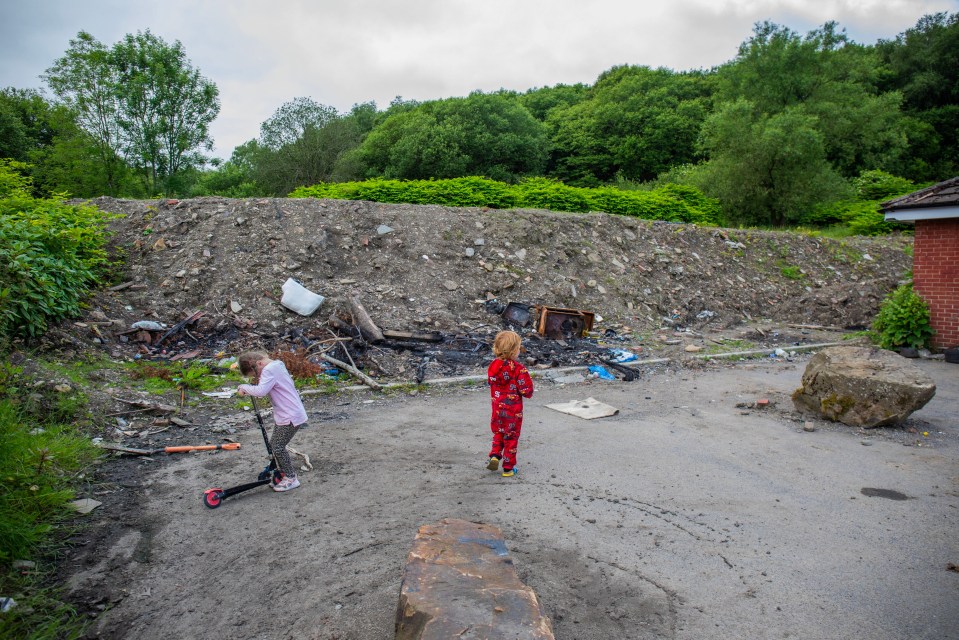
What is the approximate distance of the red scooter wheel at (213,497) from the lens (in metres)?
4.52

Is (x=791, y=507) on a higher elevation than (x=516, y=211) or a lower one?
lower

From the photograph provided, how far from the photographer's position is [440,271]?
1296 centimetres

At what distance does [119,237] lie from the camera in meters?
12.5

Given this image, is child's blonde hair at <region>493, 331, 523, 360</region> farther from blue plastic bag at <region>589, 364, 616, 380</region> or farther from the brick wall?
the brick wall

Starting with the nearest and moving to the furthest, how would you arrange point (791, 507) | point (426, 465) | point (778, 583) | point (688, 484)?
point (778, 583) < point (791, 507) < point (688, 484) < point (426, 465)

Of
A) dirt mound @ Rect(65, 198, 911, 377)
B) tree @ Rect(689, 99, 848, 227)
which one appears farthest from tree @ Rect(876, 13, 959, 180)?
dirt mound @ Rect(65, 198, 911, 377)

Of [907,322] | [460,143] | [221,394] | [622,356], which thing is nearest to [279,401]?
[221,394]

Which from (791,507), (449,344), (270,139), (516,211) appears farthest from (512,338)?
(270,139)

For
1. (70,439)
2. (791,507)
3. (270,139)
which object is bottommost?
(791,507)

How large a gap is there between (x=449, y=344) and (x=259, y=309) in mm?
3750

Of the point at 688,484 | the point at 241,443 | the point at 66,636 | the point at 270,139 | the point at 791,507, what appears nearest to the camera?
the point at 66,636

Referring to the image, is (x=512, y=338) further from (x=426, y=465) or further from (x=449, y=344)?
(x=449, y=344)

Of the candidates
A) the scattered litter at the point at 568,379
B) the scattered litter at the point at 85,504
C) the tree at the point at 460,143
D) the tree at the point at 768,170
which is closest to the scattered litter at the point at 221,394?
the scattered litter at the point at 85,504

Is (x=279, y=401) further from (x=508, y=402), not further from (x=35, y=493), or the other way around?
(x=508, y=402)
